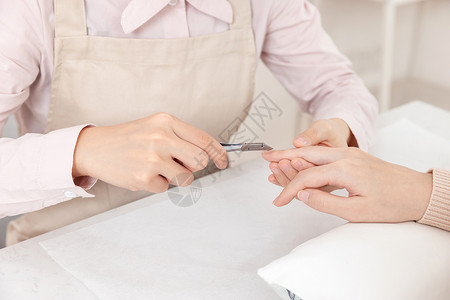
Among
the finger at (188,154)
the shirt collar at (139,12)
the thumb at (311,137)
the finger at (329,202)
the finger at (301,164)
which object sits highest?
the shirt collar at (139,12)

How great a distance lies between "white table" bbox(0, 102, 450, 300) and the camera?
0.70 metres

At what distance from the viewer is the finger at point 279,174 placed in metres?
0.83

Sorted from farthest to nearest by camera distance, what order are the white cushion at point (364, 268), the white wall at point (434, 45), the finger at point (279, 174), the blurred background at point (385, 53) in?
the white wall at point (434, 45) → the blurred background at point (385, 53) → the finger at point (279, 174) → the white cushion at point (364, 268)

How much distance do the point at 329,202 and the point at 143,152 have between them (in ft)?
0.90

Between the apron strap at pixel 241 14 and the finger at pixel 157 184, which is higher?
the apron strap at pixel 241 14

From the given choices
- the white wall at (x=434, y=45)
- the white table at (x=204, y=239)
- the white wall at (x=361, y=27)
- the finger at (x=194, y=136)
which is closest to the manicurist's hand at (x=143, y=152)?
the finger at (x=194, y=136)

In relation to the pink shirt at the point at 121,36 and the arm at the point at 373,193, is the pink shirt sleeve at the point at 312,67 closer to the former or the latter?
the pink shirt at the point at 121,36

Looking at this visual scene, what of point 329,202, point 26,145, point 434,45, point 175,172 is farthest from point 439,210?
point 434,45

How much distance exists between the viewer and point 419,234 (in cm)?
68

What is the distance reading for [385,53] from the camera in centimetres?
205

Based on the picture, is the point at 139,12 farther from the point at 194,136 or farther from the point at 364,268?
the point at 364,268

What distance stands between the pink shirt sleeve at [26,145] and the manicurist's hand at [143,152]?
1.1 inches

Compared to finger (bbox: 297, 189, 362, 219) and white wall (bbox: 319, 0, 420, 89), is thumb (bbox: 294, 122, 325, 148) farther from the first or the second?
white wall (bbox: 319, 0, 420, 89)

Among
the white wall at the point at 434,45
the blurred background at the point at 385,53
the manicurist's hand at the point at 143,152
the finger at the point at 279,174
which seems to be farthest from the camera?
the white wall at the point at 434,45
